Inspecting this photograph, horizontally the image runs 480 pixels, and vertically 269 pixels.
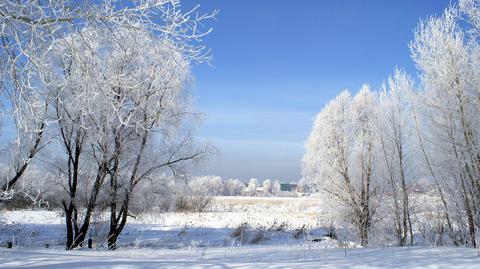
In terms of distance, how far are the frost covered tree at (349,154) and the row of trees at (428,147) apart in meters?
0.05

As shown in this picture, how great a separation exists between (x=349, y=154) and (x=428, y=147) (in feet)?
26.8

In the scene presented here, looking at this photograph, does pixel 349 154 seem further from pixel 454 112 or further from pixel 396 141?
pixel 454 112

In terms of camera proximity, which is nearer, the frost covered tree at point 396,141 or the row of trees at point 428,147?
the row of trees at point 428,147

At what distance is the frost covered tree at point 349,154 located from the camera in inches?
691

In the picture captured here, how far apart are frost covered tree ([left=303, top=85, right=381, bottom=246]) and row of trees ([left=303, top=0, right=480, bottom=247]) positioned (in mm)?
46

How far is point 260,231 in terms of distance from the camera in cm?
1925

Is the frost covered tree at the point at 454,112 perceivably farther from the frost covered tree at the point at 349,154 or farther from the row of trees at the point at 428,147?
the frost covered tree at the point at 349,154

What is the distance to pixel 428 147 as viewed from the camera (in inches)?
409

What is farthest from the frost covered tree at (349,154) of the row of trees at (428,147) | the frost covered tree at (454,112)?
the frost covered tree at (454,112)

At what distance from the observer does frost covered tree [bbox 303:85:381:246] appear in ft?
57.6

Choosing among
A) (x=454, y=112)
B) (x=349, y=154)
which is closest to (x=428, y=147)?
(x=454, y=112)

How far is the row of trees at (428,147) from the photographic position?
918cm

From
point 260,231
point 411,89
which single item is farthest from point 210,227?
point 411,89

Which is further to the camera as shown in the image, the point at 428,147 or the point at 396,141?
the point at 396,141
